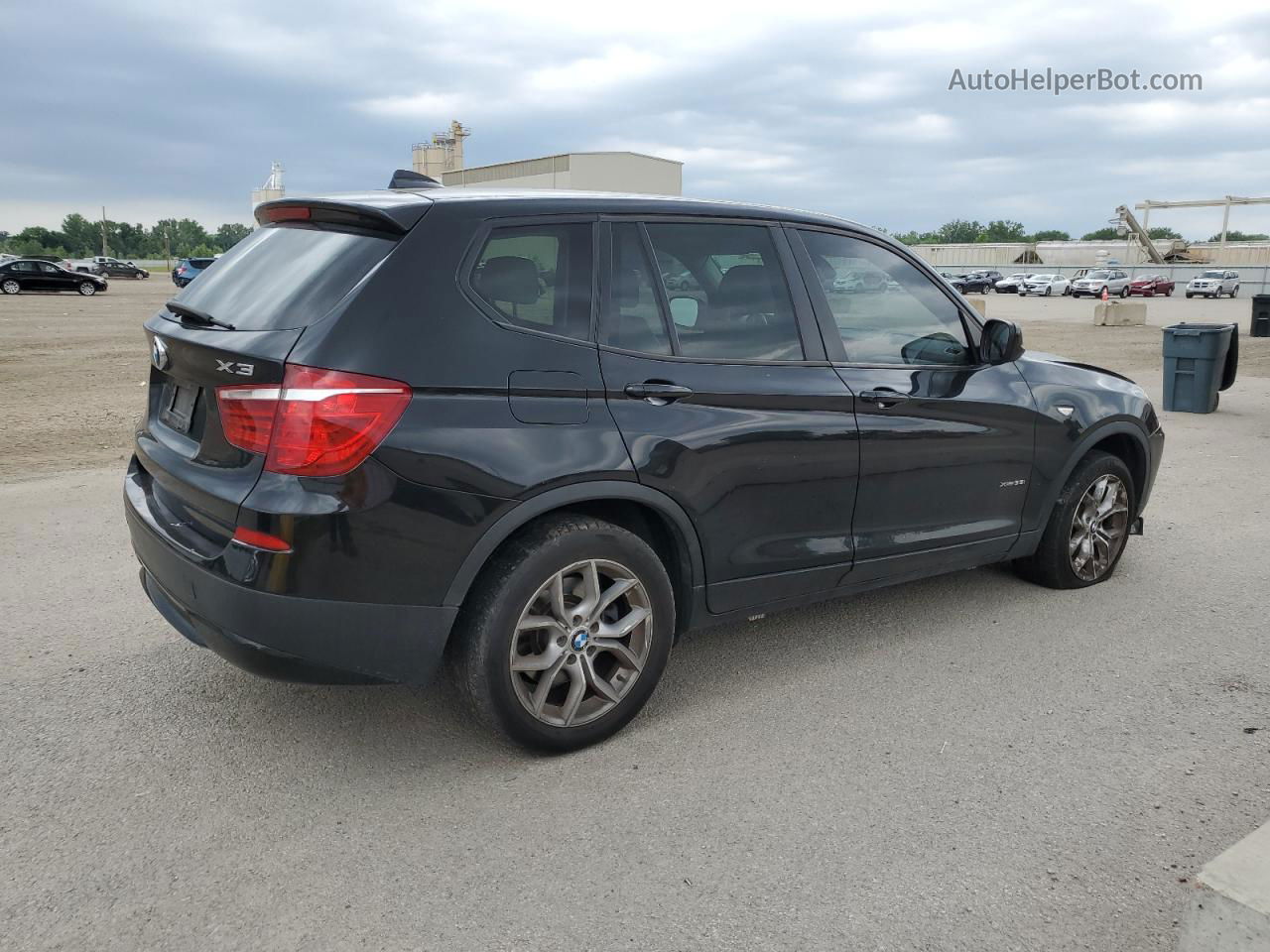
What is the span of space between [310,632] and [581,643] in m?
0.87

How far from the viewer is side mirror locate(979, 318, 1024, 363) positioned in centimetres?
457

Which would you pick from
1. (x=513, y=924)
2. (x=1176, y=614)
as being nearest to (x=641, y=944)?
(x=513, y=924)

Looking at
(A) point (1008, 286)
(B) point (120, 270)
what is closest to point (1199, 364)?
(A) point (1008, 286)

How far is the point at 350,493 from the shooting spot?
2936 millimetres

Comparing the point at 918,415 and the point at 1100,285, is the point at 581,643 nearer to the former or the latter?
the point at 918,415

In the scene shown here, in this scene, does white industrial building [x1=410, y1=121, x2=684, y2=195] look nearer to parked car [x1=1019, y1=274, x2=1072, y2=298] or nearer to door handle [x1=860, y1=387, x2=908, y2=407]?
parked car [x1=1019, y1=274, x2=1072, y2=298]

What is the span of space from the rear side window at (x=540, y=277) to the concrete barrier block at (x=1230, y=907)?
90.1 inches

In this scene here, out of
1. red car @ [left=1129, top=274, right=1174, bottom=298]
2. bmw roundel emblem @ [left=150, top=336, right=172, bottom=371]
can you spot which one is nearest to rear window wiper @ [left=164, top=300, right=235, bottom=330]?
bmw roundel emblem @ [left=150, top=336, right=172, bottom=371]

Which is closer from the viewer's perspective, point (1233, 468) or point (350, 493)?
point (350, 493)

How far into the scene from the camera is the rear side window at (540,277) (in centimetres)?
327

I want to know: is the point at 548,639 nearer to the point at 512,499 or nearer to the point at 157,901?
the point at 512,499

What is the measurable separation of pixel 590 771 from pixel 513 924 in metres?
0.82

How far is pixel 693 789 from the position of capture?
329 cm

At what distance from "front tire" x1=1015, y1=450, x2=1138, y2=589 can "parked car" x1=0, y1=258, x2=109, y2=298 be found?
41.6m
